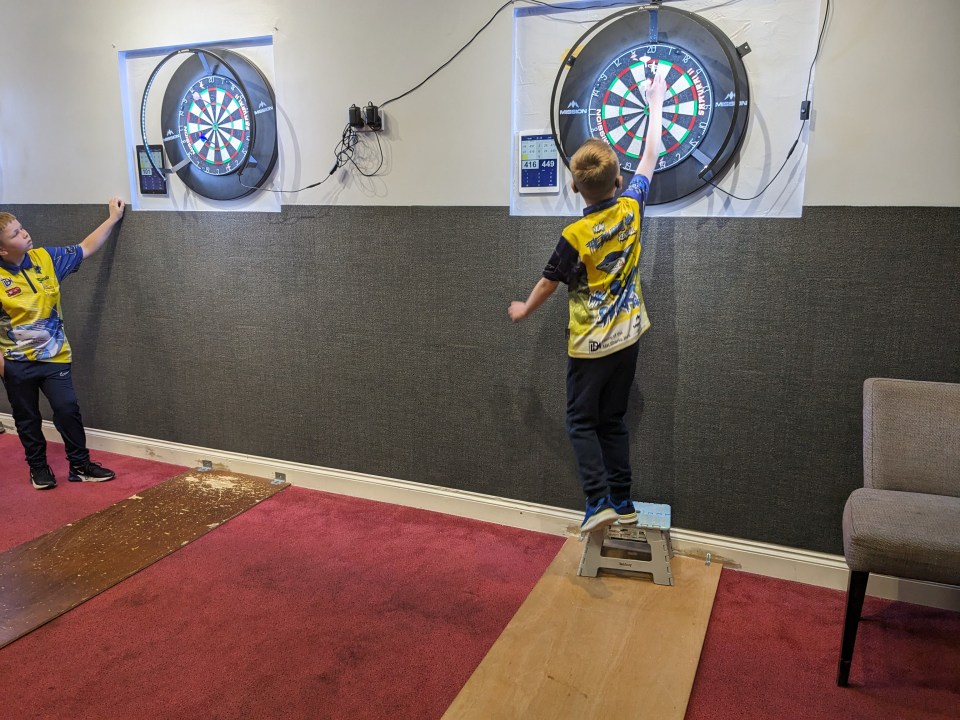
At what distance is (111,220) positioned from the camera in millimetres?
3562

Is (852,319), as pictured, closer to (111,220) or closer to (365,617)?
(365,617)

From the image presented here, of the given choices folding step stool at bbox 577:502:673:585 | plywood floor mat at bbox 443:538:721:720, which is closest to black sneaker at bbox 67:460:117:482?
plywood floor mat at bbox 443:538:721:720

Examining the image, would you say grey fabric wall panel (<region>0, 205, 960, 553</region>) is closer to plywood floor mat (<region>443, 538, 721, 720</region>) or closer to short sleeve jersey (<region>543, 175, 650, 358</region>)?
short sleeve jersey (<region>543, 175, 650, 358</region>)

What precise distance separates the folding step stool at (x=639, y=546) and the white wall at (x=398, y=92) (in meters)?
1.22

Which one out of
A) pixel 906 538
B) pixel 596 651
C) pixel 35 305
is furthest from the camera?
pixel 35 305

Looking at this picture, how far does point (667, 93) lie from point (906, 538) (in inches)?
62.7

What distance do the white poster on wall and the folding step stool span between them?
109 cm

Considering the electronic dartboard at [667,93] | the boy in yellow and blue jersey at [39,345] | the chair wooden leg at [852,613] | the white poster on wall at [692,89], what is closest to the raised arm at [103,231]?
the boy in yellow and blue jersey at [39,345]

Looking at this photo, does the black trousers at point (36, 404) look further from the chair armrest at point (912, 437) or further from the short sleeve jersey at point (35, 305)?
the chair armrest at point (912, 437)

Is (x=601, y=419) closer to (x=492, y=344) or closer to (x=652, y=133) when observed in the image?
(x=492, y=344)

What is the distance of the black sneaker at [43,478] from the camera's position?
3410 mm

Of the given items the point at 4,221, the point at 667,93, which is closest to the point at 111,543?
the point at 4,221

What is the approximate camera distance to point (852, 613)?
6.26ft

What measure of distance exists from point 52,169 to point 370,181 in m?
2.00
